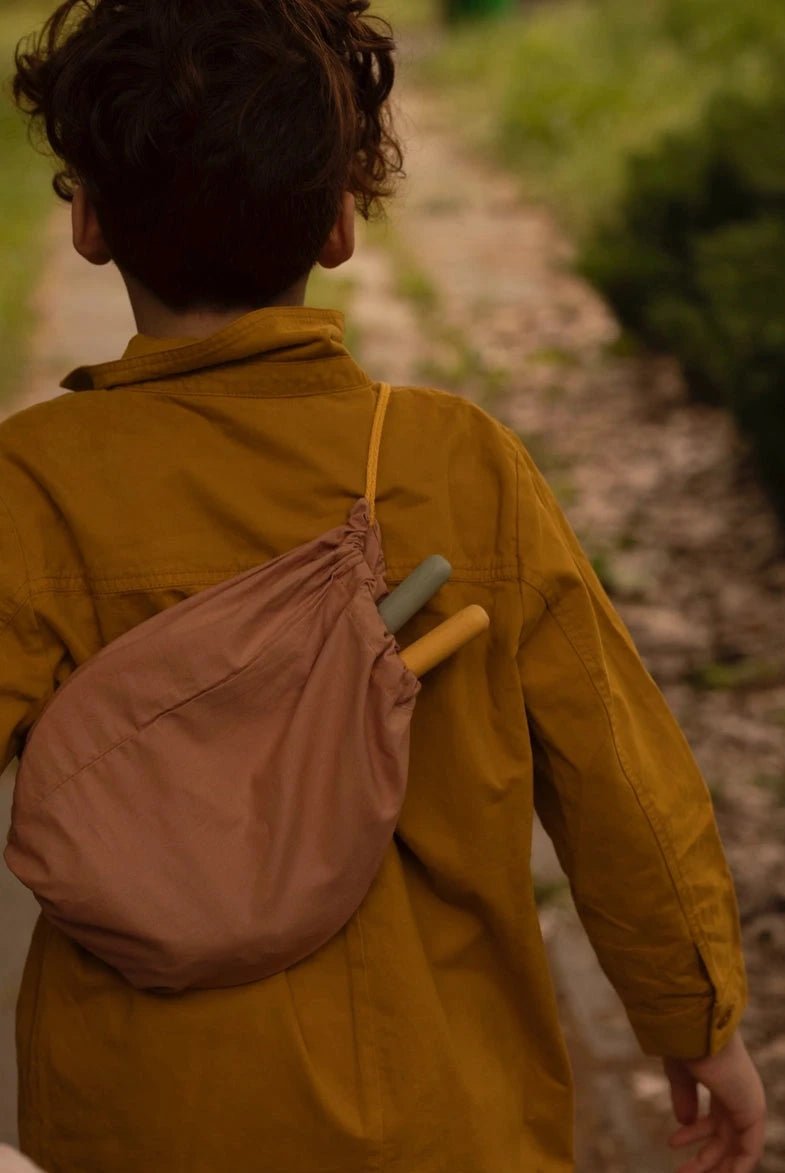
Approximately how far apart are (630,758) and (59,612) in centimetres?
→ 63

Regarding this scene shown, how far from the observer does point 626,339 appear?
838 centimetres

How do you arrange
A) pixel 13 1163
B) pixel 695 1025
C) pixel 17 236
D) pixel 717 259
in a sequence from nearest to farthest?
pixel 13 1163 → pixel 695 1025 → pixel 717 259 → pixel 17 236

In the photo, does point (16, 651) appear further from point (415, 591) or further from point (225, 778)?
point (415, 591)

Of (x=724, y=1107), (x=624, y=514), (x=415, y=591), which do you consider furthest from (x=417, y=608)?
(x=624, y=514)

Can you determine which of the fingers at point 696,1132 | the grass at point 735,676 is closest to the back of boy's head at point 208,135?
the fingers at point 696,1132

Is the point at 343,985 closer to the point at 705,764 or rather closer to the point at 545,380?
the point at 705,764

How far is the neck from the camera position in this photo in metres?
1.78

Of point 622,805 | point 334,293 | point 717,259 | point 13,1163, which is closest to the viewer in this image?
point 13,1163

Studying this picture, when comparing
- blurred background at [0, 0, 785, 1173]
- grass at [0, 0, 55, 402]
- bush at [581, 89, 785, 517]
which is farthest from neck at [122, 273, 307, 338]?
grass at [0, 0, 55, 402]

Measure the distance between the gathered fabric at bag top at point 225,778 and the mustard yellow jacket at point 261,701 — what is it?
6 cm

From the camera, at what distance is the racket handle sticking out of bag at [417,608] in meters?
1.72

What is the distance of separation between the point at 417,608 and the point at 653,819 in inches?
15.9

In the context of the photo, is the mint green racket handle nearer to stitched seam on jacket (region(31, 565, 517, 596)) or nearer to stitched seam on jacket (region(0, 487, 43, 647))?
stitched seam on jacket (region(31, 565, 517, 596))

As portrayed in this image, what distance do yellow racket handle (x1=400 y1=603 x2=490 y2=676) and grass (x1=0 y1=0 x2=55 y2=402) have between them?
5053 millimetres
